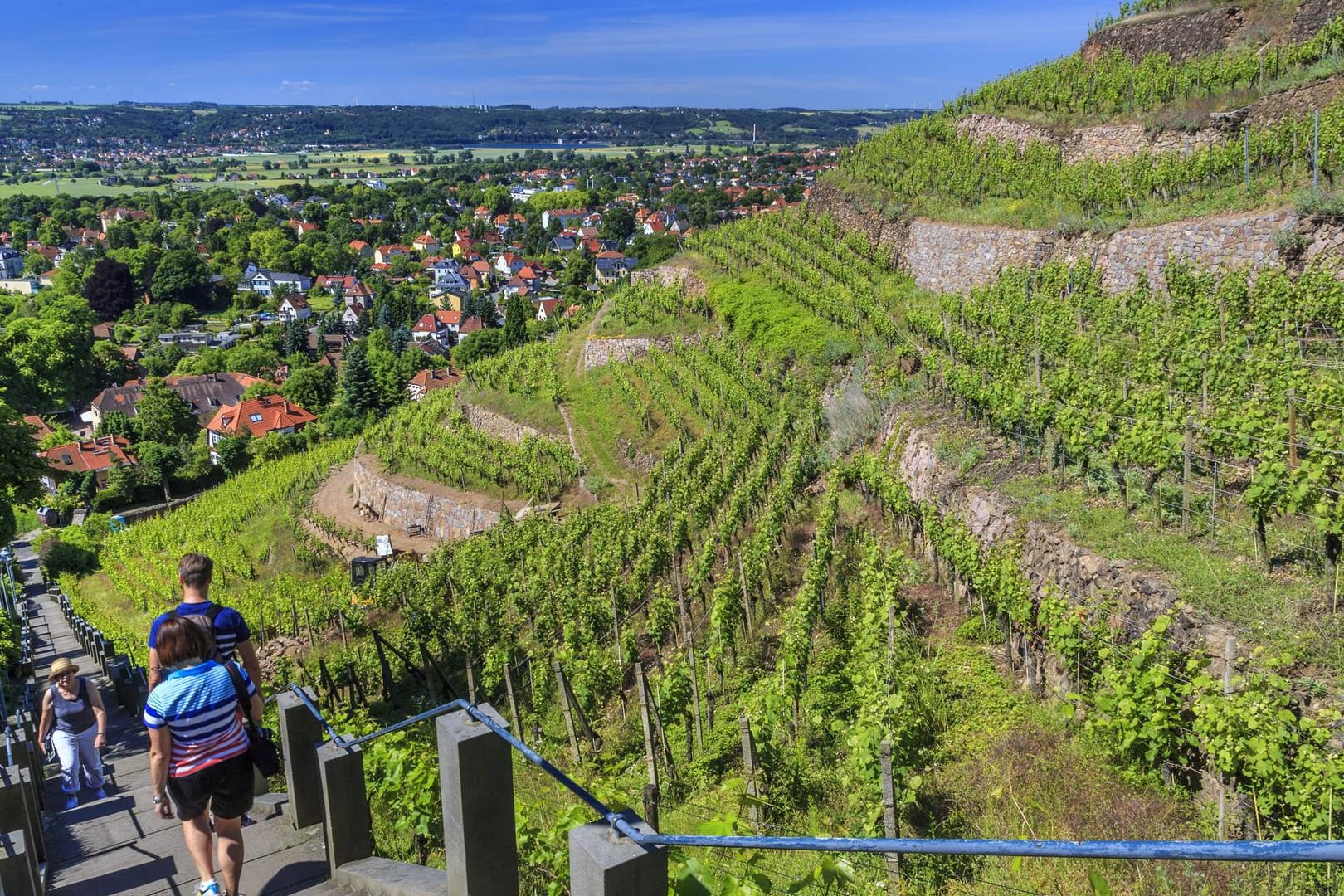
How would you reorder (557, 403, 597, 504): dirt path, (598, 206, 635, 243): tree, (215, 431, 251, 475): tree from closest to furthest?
(557, 403, 597, 504): dirt path < (215, 431, 251, 475): tree < (598, 206, 635, 243): tree

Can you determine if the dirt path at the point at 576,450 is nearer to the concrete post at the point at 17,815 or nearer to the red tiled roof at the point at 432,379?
the concrete post at the point at 17,815

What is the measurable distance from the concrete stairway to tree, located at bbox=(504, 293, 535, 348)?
39.0 meters

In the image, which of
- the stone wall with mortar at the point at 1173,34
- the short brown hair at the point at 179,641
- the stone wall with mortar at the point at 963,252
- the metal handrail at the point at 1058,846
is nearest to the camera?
the metal handrail at the point at 1058,846

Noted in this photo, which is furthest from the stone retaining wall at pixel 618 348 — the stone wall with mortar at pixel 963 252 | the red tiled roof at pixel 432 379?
the red tiled roof at pixel 432 379

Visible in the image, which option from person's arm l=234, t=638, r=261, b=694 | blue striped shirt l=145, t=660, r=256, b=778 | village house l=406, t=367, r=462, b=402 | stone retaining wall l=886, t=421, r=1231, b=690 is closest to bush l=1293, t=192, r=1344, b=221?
stone retaining wall l=886, t=421, r=1231, b=690

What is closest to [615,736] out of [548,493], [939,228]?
[548,493]

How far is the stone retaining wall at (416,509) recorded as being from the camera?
25094 mm

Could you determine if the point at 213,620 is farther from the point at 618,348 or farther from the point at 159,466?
the point at 159,466

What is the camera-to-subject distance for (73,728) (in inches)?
264

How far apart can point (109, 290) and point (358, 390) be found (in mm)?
57785

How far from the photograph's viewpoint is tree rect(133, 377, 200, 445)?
4884cm

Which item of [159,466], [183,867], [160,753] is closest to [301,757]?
[160,753]

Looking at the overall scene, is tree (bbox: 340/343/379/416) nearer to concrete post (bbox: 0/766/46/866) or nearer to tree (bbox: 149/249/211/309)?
concrete post (bbox: 0/766/46/866)

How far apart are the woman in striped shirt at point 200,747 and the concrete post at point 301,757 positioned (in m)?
0.34
